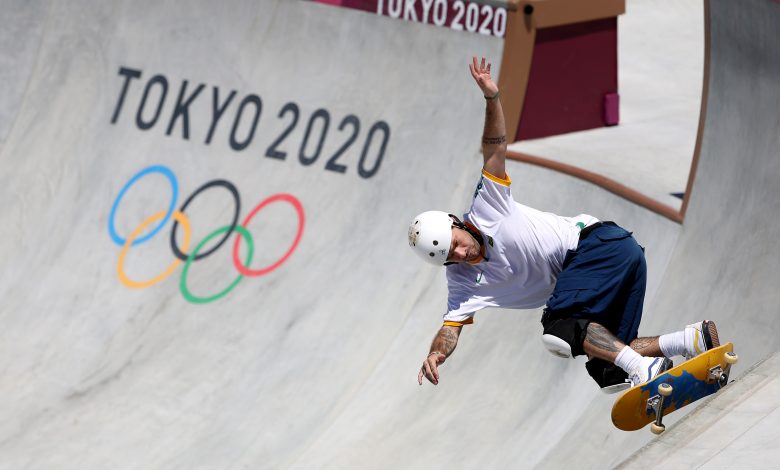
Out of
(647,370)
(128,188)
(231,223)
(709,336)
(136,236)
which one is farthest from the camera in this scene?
(128,188)

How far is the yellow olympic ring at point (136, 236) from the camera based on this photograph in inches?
418

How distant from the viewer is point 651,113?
12.8 metres

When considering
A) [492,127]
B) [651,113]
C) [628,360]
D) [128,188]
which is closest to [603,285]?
[628,360]

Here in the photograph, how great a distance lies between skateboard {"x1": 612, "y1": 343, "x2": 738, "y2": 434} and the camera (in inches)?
212

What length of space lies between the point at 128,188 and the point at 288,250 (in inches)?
85.2

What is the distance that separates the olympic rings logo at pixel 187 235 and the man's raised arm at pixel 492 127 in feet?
16.8

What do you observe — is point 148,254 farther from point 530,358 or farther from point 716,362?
point 716,362

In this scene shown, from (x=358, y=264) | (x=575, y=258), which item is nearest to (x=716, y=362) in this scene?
(x=575, y=258)

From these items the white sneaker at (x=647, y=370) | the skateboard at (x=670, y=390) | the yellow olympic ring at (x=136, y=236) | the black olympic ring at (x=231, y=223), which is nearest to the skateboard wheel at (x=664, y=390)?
the skateboard at (x=670, y=390)

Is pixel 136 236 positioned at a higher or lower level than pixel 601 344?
lower

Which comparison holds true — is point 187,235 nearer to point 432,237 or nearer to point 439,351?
point 439,351

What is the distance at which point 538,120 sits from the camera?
11.2 m

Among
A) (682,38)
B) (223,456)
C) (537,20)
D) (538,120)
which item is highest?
(682,38)

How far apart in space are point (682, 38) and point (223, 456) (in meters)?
10.2
